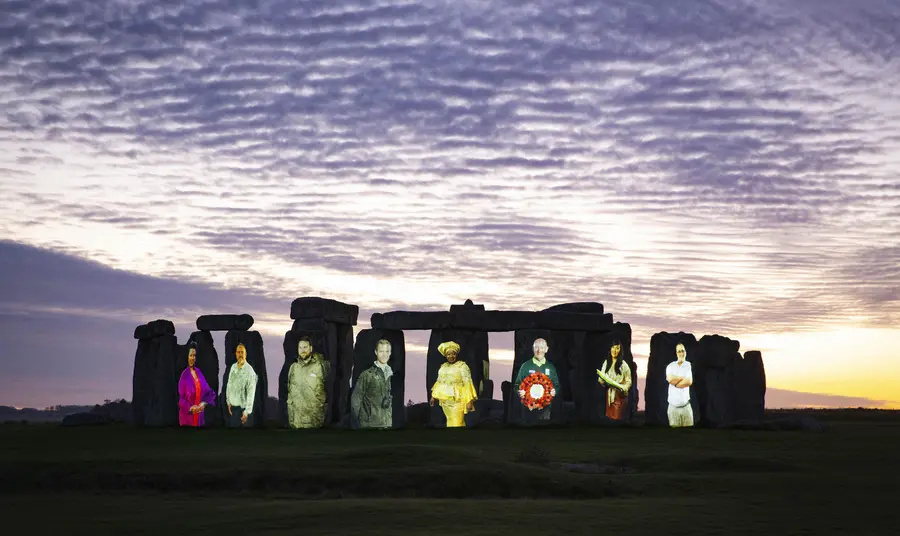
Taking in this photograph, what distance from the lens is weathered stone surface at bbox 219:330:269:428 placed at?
34969 mm

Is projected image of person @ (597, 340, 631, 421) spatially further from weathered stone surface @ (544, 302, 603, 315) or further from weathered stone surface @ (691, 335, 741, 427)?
weathered stone surface @ (544, 302, 603, 315)

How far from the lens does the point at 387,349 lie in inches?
1337

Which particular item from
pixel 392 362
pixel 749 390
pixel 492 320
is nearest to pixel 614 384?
pixel 492 320

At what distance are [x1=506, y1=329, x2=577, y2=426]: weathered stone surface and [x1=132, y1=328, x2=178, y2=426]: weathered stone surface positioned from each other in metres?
11.2

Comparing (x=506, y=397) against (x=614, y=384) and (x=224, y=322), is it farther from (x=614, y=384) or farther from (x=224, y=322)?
(x=224, y=322)

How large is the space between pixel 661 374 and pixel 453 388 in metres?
7.03

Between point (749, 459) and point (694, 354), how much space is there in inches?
504

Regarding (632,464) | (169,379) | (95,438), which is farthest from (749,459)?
(169,379)

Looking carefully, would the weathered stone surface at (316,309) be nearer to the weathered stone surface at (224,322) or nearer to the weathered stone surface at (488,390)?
the weathered stone surface at (224,322)

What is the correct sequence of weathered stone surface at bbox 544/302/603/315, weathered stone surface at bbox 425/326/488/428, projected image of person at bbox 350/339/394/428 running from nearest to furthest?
1. projected image of person at bbox 350/339/394/428
2. weathered stone surface at bbox 425/326/488/428
3. weathered stone surface at bbox 544/302/603/315

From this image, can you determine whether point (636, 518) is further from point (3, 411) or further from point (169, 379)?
point (3, 411)

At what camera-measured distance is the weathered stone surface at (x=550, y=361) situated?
34.5m

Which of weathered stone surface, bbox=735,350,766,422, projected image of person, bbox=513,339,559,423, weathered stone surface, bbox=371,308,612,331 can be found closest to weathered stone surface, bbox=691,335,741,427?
weathered stone surface, bbox=735,350,766,422

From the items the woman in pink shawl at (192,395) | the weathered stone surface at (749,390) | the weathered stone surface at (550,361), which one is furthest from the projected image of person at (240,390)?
the weathered stone surface at (749,390)
